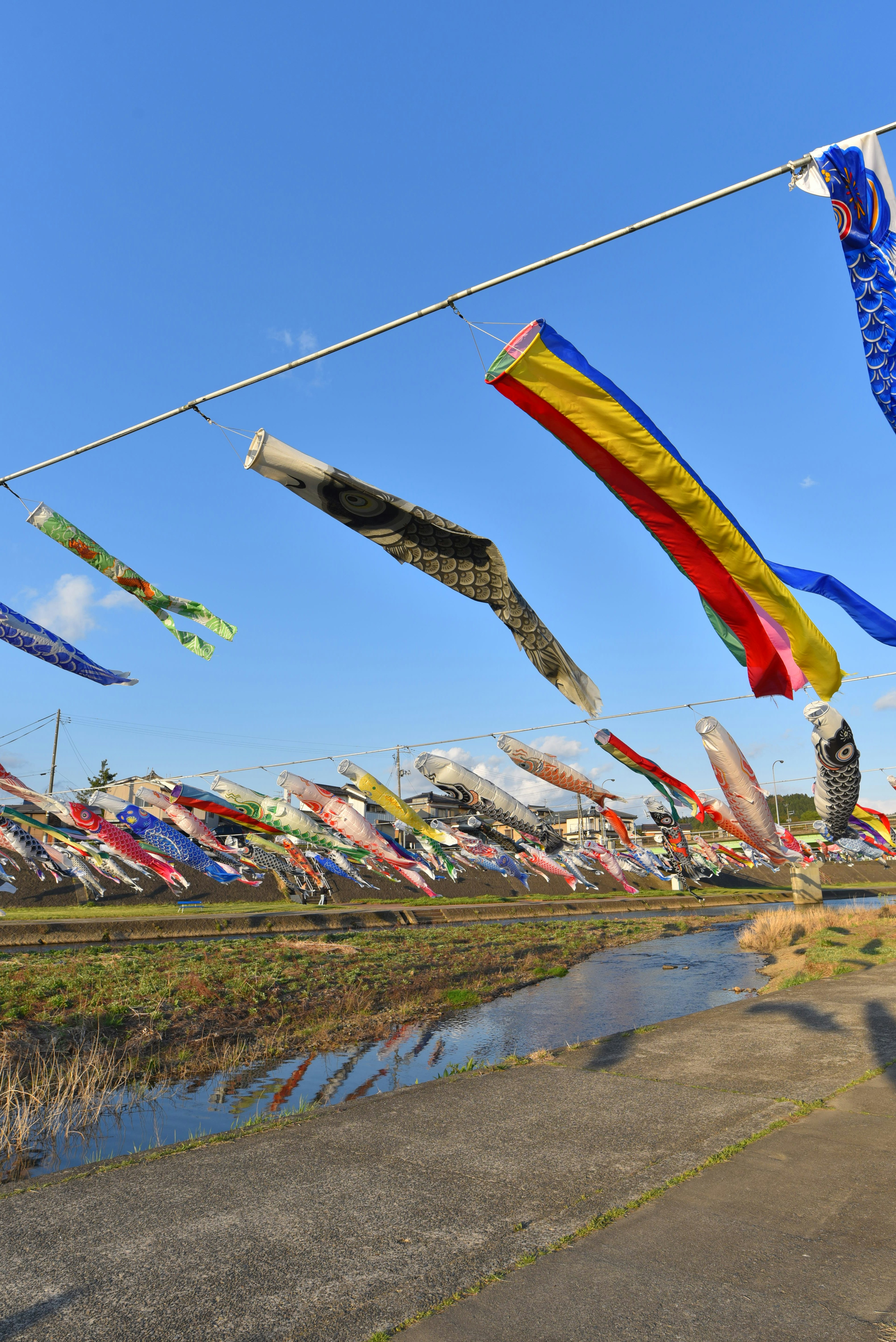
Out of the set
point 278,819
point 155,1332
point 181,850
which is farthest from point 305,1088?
point 181,850

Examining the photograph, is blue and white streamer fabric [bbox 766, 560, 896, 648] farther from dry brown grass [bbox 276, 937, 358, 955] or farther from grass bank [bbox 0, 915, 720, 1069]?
dry brown grass [bbox 276, 937, 358, 955]

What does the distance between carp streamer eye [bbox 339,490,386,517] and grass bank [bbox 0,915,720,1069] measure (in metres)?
8.01

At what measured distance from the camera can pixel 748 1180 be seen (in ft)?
14.8

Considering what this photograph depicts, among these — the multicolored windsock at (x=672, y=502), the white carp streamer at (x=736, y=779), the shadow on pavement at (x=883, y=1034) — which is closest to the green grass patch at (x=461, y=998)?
the white carp streamer at (x=736, y=779)

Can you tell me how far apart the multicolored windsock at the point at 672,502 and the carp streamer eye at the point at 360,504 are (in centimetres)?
112

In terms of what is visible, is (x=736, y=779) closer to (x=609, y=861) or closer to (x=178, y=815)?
(x=178, y=815)

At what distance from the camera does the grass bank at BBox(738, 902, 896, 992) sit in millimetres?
13742

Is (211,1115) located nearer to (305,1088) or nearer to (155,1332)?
(305,1088)

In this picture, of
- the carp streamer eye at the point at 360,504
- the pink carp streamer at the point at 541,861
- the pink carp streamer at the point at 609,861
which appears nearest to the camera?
the carp streamer eye at the point at 360,504

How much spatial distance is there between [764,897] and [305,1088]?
172 feet

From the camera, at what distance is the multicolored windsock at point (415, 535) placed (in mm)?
5082

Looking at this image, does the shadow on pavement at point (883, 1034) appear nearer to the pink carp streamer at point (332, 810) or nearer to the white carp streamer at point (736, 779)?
the white carp streamer at point (736, 779)

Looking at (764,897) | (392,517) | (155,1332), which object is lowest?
(764,897)

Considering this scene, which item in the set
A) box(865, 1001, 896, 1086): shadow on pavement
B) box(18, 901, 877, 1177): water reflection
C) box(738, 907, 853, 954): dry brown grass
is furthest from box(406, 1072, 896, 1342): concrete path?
box(738, 907, 853, 954): dry brown grass
